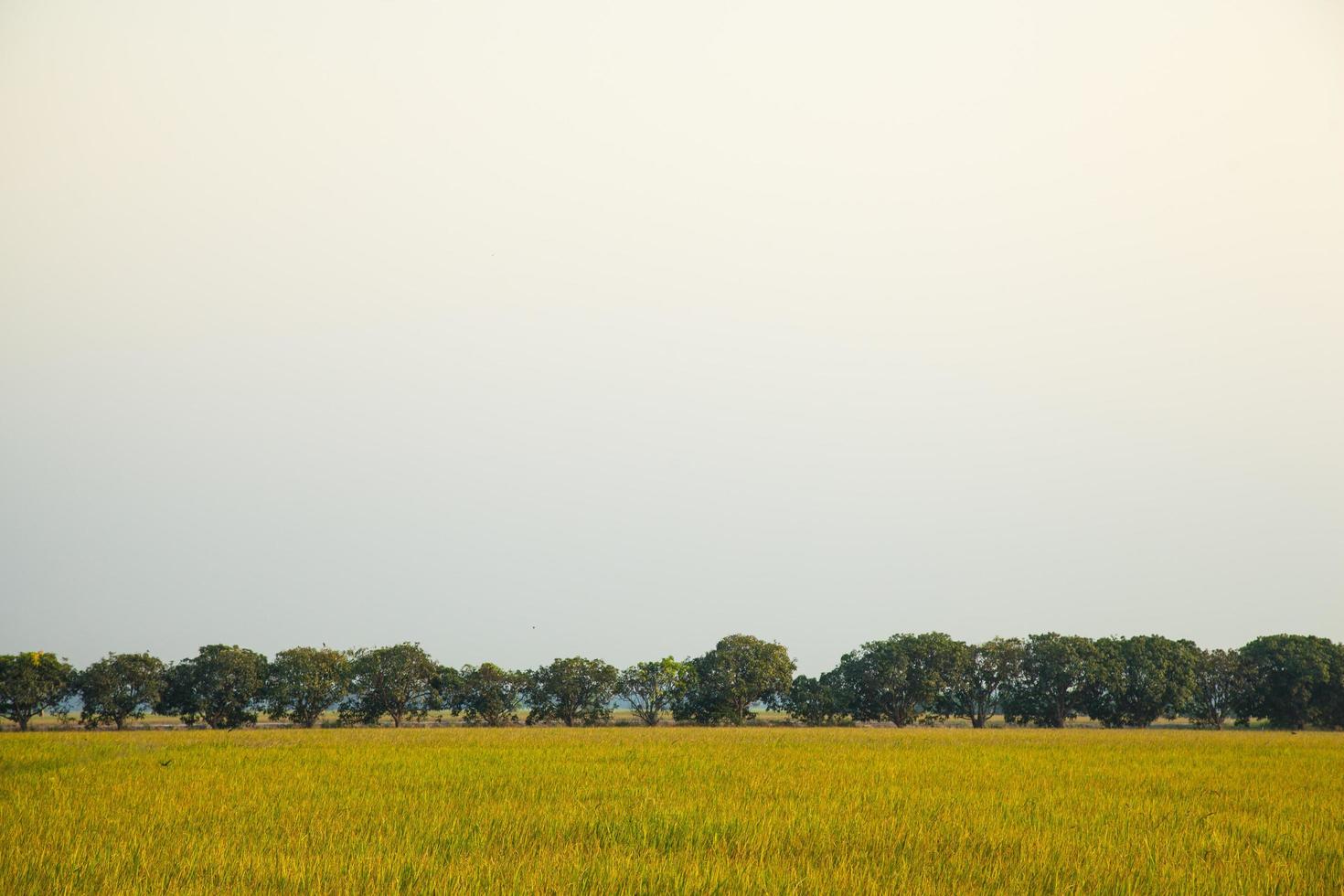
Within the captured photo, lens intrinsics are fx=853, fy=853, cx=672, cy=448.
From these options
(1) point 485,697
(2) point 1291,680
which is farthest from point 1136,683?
(1) point 485,697

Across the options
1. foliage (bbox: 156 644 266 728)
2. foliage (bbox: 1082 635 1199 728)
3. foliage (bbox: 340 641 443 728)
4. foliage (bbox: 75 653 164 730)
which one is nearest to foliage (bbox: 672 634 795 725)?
foliage (bbox: 340 641 443 728)

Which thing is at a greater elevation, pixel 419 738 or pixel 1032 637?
pixel 1032 637

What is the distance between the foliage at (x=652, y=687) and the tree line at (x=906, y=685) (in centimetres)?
8

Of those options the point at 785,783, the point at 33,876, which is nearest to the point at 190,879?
the point at 33,876

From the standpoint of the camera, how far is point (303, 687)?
4659 centimetres

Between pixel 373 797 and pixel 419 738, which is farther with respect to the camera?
pixel 419 738

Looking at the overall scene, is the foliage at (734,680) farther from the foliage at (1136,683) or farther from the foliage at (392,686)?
the foliage at (1136,683)

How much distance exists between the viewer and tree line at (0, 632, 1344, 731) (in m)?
50.3

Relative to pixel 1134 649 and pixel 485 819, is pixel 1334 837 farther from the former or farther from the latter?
pixel 1134 649

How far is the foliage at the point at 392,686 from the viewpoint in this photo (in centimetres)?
4819

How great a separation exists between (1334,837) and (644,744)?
19.1 meters

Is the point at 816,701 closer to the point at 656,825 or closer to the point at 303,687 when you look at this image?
the point at 303,687

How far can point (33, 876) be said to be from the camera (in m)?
7.80

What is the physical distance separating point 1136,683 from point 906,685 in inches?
571
